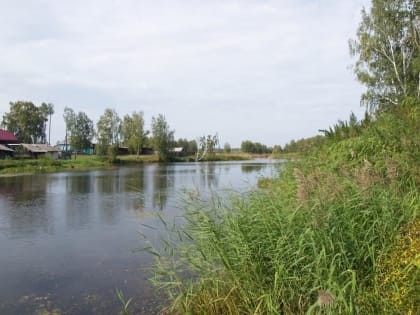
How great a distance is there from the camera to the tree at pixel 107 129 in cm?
5894

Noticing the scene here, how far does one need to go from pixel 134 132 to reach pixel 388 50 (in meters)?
56.0

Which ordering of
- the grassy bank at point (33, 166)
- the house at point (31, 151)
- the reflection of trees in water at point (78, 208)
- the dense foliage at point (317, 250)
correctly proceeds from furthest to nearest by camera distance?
the house at point (31, 151)
the grassy bank at point (33, 166)
the reflection of trees in water at point (78, 208)
the dense foliage at point (317, 250)

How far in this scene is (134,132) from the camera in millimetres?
69500

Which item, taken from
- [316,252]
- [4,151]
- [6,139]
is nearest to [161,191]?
[316,252]

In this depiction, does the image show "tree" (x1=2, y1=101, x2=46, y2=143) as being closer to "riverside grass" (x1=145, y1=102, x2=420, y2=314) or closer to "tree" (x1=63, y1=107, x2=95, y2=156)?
"tree" (x1=63, y1=107, x2=95, y2=156)

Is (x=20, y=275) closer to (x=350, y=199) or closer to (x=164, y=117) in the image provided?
(x=350, y=199)

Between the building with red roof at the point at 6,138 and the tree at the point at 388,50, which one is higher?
the tree at the point at 388,50

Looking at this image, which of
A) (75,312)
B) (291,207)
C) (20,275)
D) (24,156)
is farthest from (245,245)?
(24,156)

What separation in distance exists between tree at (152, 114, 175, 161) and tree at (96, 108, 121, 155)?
7.43 m

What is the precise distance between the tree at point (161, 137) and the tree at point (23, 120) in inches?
896

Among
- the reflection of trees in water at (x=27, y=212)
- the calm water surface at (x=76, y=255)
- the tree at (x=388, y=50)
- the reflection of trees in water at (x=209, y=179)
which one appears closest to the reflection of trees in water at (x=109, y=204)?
the calm water surface at (x=76, y=255)

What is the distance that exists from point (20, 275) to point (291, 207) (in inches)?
217

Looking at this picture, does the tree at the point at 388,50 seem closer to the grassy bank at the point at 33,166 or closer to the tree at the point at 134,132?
the grassy bank at the point at 33,166

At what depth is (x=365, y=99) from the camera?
2042cm
